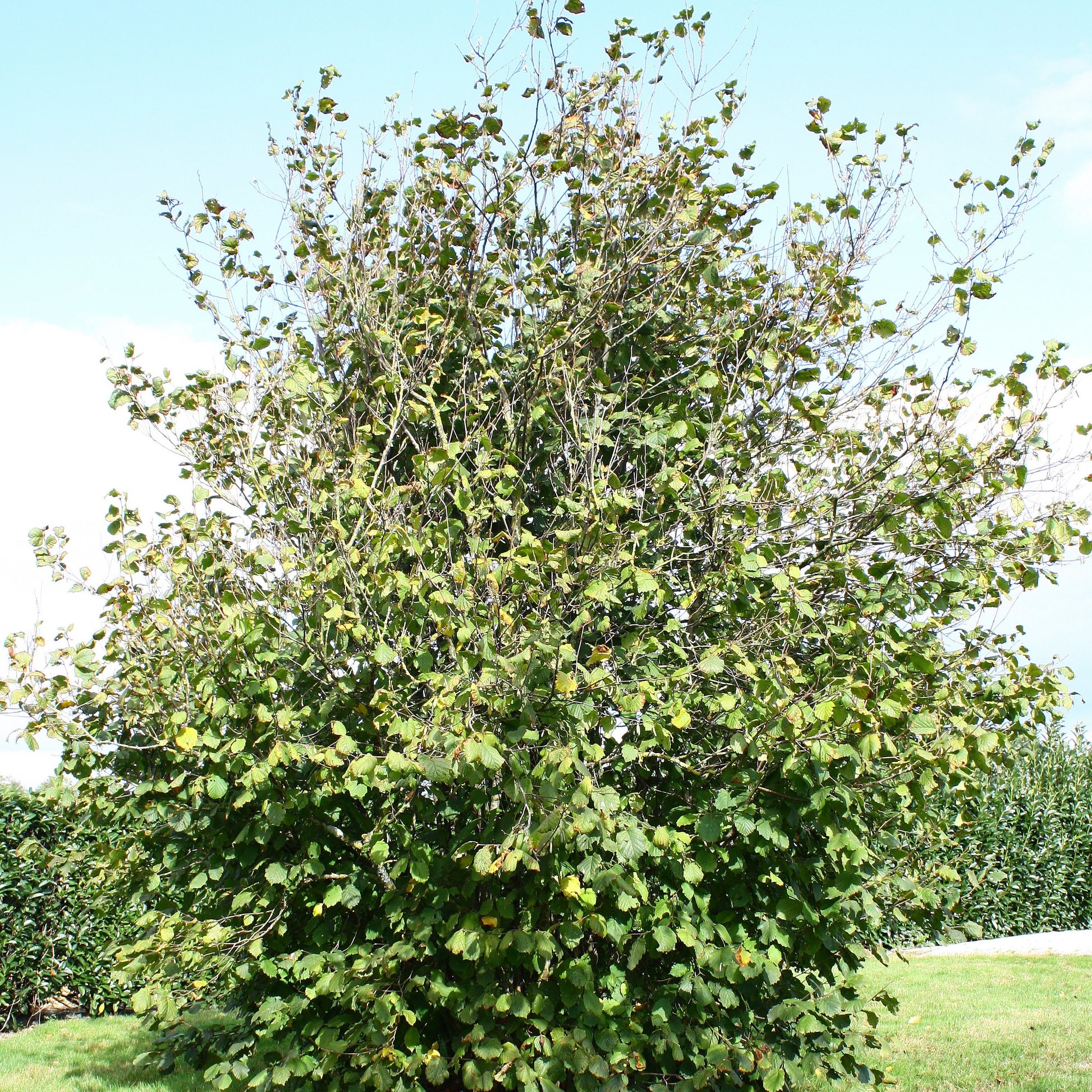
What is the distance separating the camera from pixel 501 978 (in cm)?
502

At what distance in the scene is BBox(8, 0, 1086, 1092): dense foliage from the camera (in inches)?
172

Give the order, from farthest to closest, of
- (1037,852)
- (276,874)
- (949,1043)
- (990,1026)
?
(1037,852)
(990,1026)
(949,1043)
(276,874)

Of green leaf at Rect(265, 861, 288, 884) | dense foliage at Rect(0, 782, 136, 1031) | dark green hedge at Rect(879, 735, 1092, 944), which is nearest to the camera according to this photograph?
green leaf at Rect(265, 861, 288, 884)

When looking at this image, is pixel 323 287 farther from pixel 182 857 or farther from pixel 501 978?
pixel 501 978

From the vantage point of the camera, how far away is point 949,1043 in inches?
289

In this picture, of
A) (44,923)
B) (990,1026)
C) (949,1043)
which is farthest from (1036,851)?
(44,923)

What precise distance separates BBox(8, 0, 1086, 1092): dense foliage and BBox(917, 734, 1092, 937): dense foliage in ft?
34.1

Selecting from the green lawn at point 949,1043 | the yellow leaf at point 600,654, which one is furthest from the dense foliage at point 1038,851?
the yellow leaf at point 600,654

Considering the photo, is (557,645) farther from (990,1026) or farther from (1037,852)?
(1037,852)

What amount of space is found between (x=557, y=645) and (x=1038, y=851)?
13.5 m

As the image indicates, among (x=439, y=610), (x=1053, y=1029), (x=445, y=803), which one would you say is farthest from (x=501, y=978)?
(x=1053, y=1029)

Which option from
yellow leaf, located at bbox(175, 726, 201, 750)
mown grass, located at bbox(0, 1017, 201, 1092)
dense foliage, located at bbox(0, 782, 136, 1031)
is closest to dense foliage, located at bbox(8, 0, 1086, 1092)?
yellow leaf, located at bbox(175, 726, 201, 750)

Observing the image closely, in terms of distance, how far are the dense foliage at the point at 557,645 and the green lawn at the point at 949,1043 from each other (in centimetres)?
194

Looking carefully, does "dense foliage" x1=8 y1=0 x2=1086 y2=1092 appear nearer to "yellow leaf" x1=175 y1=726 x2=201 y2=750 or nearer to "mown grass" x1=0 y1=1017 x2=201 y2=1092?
"yellow leaf" x1=175 y1=726 x2=201 y2=750
